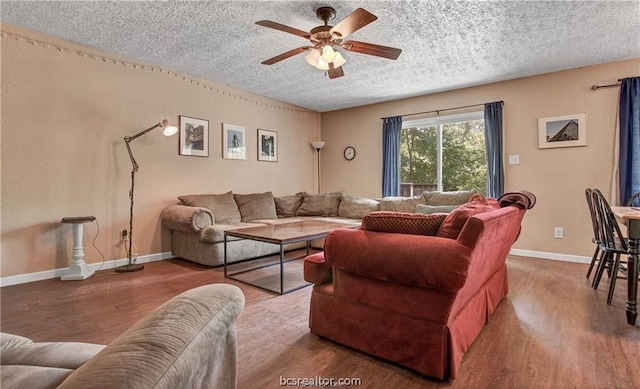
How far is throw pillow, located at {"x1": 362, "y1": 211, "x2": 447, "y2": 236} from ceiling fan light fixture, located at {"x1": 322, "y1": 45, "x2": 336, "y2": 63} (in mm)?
1562

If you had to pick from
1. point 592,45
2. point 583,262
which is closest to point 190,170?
point 592,45

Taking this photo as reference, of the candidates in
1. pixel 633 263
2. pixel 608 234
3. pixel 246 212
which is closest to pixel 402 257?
pixel 633 263

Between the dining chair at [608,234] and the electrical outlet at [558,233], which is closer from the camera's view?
the dining chair at [608,234]

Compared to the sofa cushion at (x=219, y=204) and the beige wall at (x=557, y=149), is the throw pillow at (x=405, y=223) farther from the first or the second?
the beige wall at (x=557, y=149)

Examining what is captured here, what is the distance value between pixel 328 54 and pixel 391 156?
3087 mm

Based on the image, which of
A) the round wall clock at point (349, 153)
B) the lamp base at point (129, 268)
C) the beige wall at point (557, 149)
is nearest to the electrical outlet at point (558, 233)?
the beige wall at point (557, 149)

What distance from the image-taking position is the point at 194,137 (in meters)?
4.43

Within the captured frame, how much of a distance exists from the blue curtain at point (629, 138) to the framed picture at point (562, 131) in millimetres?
354

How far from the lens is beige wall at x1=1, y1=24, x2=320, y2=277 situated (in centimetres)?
306

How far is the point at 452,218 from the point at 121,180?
3783 millimetres

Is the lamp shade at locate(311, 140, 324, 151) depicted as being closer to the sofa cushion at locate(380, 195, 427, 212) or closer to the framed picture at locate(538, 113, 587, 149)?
the sofa cushion at locate(380, 195, 427, 212)

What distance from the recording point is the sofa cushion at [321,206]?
16.9 feet

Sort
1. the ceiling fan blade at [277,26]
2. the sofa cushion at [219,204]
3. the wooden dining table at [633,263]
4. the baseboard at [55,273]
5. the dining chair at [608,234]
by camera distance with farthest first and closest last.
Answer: the sofa cushion at [219,204] < the baseboard at [55,273] < the dining chair at [608,234] < the ceiling fan blade at [277,26] < the wooden dining table at [633,263]

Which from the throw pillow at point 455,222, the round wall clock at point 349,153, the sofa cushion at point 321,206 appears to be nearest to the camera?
the throw pillow at point 455,222
